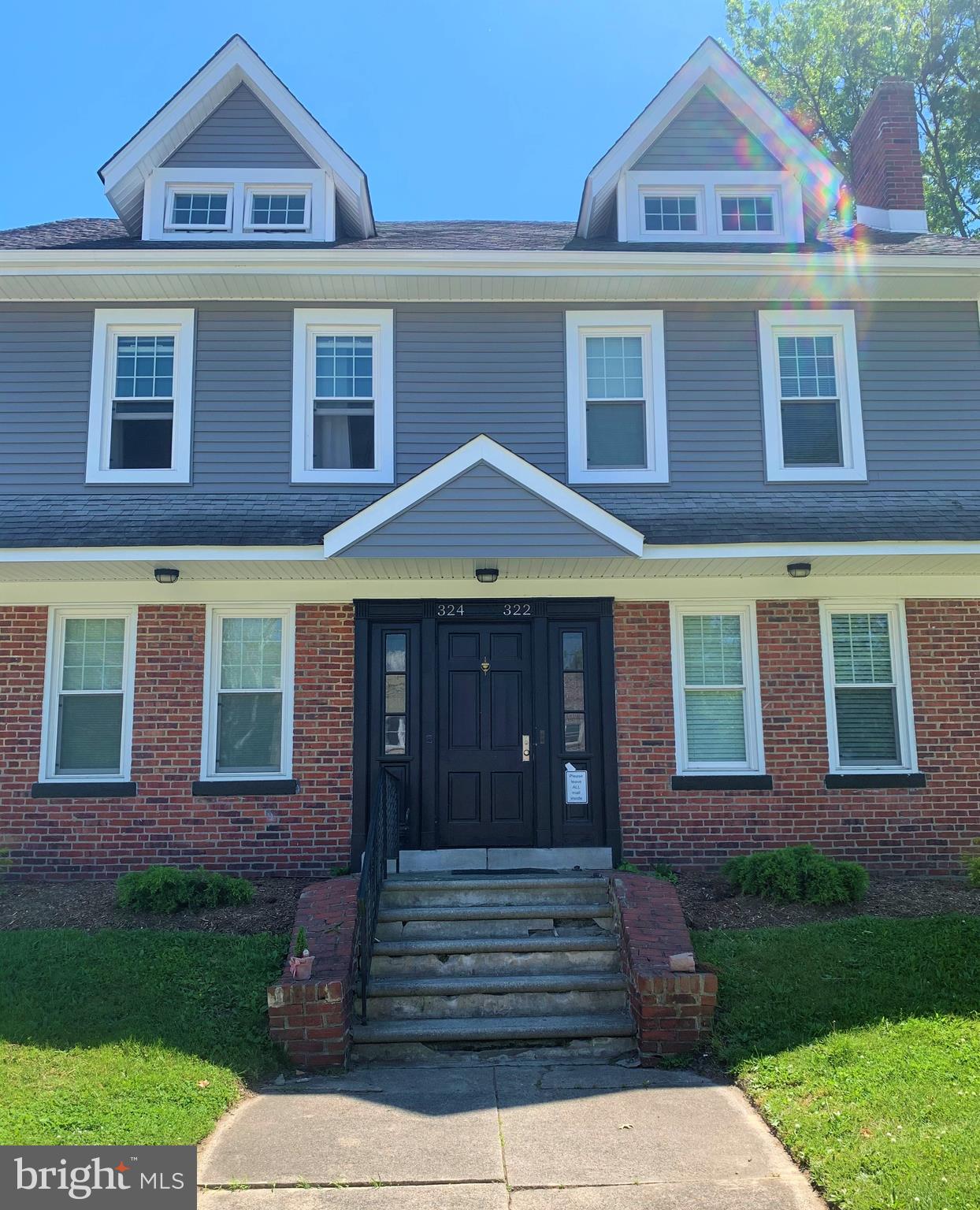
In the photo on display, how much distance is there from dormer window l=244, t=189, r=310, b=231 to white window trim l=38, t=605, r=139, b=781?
453cm

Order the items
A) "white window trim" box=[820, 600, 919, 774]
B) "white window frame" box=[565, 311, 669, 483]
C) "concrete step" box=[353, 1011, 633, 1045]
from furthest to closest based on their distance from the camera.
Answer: "white window frame" box=[565, 311, 669, 483], "white window trim" box=[820, 600, 919, 774], "concrete step" box=[353, 1011, 633, 1045]

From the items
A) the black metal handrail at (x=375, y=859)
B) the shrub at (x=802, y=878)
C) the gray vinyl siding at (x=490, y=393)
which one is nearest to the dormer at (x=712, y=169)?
the gray vinyl siding at (x=490, y=393)

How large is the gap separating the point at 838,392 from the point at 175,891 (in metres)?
8.01

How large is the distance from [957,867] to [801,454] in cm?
435

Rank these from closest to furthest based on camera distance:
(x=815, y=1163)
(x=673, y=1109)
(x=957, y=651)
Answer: (x=815, y=1163) → (x=673, y=1109) → (x=957, y=651)

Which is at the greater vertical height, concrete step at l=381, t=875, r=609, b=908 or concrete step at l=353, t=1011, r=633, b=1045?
concrete step at l=381, t=875, r=609, b=908

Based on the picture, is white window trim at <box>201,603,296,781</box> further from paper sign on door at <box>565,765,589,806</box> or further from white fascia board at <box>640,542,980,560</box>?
white fascia board at <box>640,542,980,560</box>

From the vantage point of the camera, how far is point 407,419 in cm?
1000

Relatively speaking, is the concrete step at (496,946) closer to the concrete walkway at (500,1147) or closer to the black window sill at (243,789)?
the concrete walkway at (500,1147)

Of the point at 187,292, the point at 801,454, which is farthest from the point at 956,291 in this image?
the point at 187,292

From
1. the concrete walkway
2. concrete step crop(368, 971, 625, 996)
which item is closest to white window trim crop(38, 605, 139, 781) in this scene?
concrete step crop(368, 971, 625, 996)

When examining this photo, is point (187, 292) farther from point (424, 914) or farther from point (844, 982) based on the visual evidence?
point (844, 982)

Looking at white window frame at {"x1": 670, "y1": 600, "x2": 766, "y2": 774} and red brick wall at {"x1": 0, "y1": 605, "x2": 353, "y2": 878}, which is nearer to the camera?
red brick wall at {"x1": 0, "y1": 605, "x2": 353, "y2": 878}

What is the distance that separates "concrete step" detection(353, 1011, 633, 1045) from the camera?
662 cm
